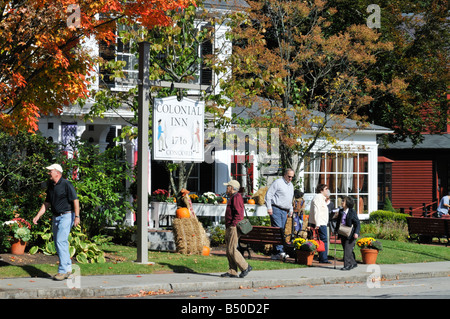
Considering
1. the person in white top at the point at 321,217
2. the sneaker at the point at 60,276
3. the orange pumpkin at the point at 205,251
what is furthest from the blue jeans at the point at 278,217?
the sneaker at the point at 60,276

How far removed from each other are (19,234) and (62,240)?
260 cm

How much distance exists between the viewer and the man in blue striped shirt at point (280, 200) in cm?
1656

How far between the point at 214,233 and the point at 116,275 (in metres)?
6.29

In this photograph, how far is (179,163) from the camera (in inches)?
814

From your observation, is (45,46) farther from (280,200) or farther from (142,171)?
(280,200)

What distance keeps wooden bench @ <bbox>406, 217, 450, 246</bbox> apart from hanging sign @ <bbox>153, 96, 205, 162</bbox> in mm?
9501

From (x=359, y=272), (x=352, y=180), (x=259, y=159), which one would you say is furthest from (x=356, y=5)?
(x=359, y=272)

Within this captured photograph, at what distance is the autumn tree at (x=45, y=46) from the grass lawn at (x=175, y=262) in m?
2.92

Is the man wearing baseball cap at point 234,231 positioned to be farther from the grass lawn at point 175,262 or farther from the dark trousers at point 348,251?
the dark trousers at point 348,251

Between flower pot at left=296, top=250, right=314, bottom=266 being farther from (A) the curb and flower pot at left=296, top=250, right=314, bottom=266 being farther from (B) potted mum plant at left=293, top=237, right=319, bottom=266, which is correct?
(A) the curb

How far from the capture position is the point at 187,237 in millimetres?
16734

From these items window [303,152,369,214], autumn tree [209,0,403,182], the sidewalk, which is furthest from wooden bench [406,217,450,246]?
the sidewalk

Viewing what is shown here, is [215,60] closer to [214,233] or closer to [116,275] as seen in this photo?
[214,233]

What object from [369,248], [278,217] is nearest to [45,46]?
[278,217]
